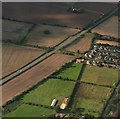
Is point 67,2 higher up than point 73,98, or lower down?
higher up

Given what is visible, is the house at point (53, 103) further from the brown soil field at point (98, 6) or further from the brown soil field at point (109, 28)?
the brown soil field at point (98, 6)

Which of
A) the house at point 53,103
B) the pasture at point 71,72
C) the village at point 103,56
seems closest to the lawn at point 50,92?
the house at point 53,103

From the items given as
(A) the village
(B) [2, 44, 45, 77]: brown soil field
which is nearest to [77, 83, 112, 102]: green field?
(A) the village

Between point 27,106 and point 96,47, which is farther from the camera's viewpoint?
point 96,47

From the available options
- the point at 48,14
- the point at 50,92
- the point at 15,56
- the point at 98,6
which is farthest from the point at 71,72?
the point at 98,6

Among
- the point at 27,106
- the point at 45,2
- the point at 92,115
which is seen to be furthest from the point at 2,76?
the point at 45,2

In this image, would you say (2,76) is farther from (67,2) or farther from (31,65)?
(67,2)

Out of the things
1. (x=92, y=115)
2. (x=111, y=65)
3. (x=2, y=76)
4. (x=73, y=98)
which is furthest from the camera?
(x=111, y=65)
